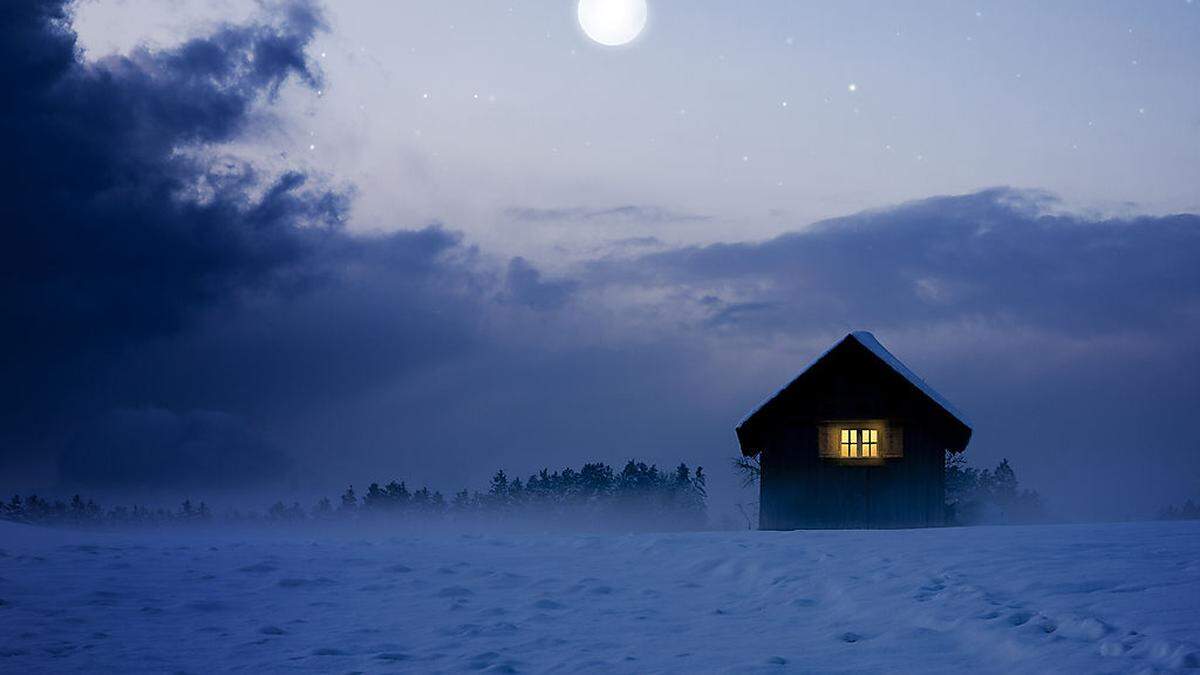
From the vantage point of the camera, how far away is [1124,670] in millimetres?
6488

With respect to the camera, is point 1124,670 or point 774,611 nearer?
point 1124,670

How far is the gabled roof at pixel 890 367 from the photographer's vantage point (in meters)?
24.2

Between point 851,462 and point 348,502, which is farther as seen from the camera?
point 348,502

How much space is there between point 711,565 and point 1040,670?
625 cm

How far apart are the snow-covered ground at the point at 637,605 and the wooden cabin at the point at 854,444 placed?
9802mm

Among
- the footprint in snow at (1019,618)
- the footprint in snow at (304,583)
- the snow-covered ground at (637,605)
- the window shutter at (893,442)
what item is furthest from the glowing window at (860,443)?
the footprint in snow at (1019,618)

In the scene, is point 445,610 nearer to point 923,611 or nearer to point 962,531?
point 923,611

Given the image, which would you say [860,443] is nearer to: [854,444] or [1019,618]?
[854,444]

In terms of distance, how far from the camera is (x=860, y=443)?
81.8 ft

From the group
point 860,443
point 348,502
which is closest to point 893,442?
point 860,443

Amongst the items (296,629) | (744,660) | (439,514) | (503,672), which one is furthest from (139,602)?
(439,514)

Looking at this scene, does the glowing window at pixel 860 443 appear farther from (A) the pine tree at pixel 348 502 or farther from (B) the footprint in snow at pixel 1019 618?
(A) the pine tree at pixel 348 502

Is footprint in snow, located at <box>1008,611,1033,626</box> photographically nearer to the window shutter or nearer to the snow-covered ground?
the snow-covered ground

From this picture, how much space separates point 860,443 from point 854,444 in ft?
0.53
